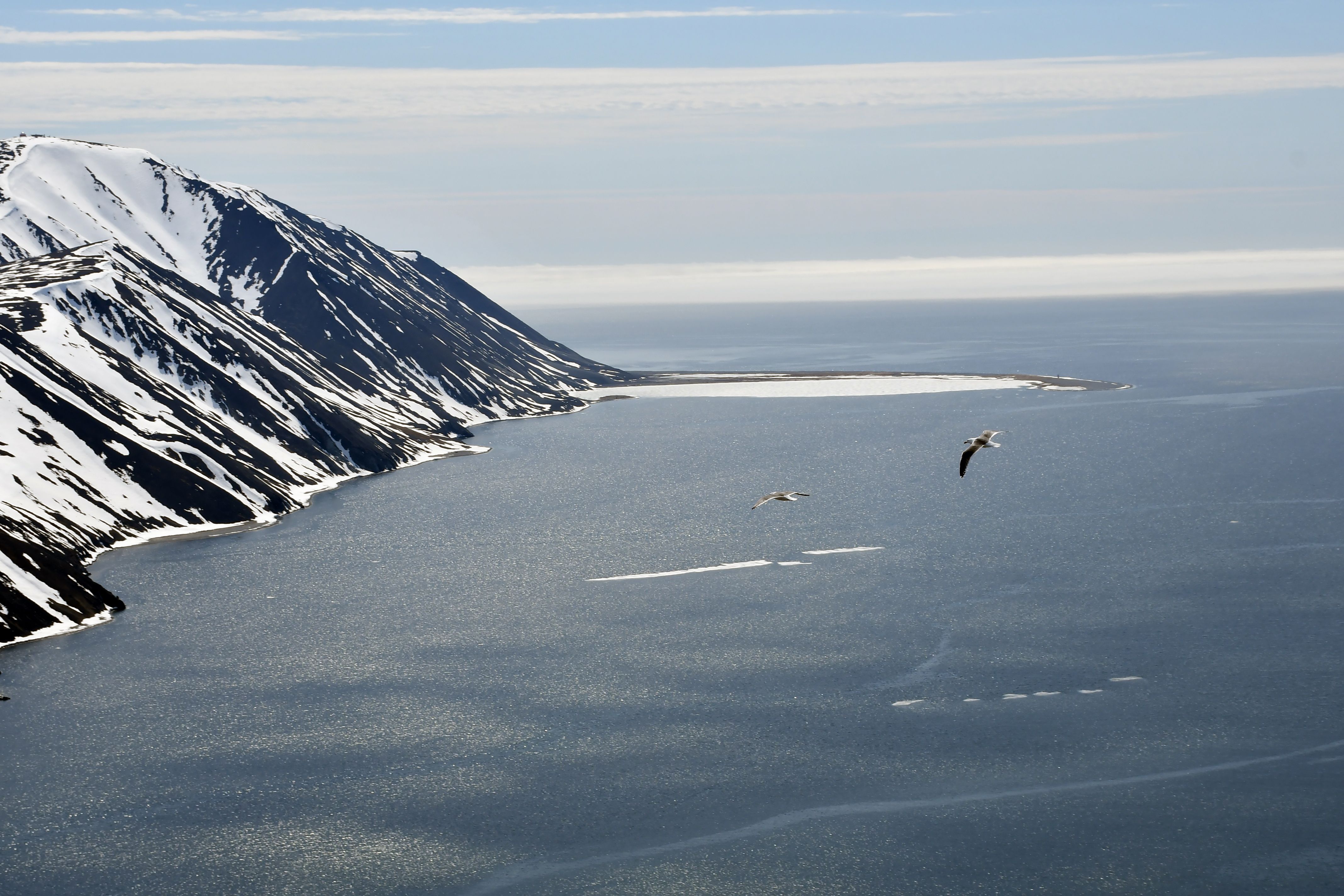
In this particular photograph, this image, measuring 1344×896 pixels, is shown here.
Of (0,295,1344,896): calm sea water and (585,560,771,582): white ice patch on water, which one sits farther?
(585,560,771,582): white ice patch on water

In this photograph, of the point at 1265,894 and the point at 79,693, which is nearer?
the point at 1265,894

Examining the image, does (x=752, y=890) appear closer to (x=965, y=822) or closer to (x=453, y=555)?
(x=965, y=822)

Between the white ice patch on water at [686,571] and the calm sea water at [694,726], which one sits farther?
the white ice patch on water at [686,571]

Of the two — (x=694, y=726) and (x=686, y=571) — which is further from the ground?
(x=686, y=571)

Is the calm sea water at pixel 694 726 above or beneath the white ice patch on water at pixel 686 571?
beneath

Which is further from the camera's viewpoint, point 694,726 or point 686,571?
point 686,571

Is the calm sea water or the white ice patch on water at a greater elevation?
the white ice patch on water

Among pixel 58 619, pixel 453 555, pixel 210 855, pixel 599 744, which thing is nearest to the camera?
pixel 210 855

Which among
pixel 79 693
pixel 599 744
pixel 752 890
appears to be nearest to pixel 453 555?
pixel 79 693
